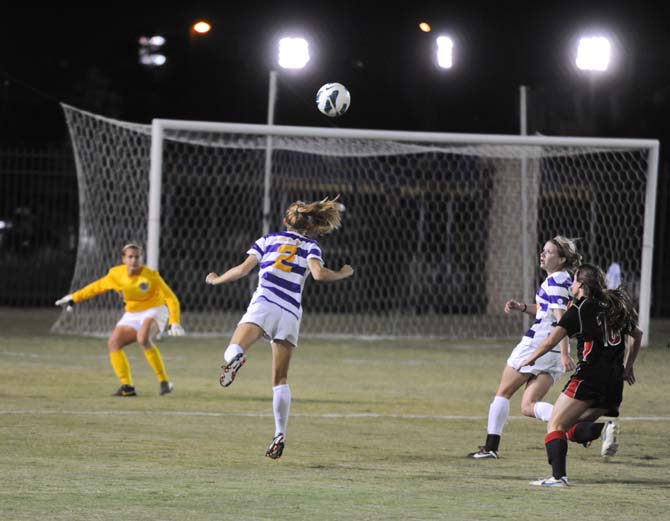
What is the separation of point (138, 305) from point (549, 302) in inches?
236

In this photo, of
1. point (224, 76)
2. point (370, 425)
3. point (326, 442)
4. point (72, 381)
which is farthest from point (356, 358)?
point (224, 76)

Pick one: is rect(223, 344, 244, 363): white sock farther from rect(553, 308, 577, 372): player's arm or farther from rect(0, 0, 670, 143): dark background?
rect(0, 0, 670, 143): dark background

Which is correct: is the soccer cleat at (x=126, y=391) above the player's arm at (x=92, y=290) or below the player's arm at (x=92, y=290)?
below

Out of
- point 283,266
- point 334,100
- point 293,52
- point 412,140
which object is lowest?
point 283,266

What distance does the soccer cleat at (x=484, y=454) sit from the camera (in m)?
10.4

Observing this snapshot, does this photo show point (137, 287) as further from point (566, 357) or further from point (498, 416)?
point (566, 357)

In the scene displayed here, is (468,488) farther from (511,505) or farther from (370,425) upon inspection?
(370,425)

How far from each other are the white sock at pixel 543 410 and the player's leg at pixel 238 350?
2.26 meters

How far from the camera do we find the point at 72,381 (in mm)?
15742

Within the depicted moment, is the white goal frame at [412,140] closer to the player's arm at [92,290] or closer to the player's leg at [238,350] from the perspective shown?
the player's arm at [92,290]

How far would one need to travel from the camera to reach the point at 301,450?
34.6 ft

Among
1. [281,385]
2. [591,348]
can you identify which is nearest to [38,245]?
[281,385]

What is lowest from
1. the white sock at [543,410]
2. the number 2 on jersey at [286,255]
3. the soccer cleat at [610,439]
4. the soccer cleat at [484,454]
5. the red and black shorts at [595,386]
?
the soccer cleat at [484,454]

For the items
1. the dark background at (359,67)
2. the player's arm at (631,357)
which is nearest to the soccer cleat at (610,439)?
the player's arm at (631,357)
